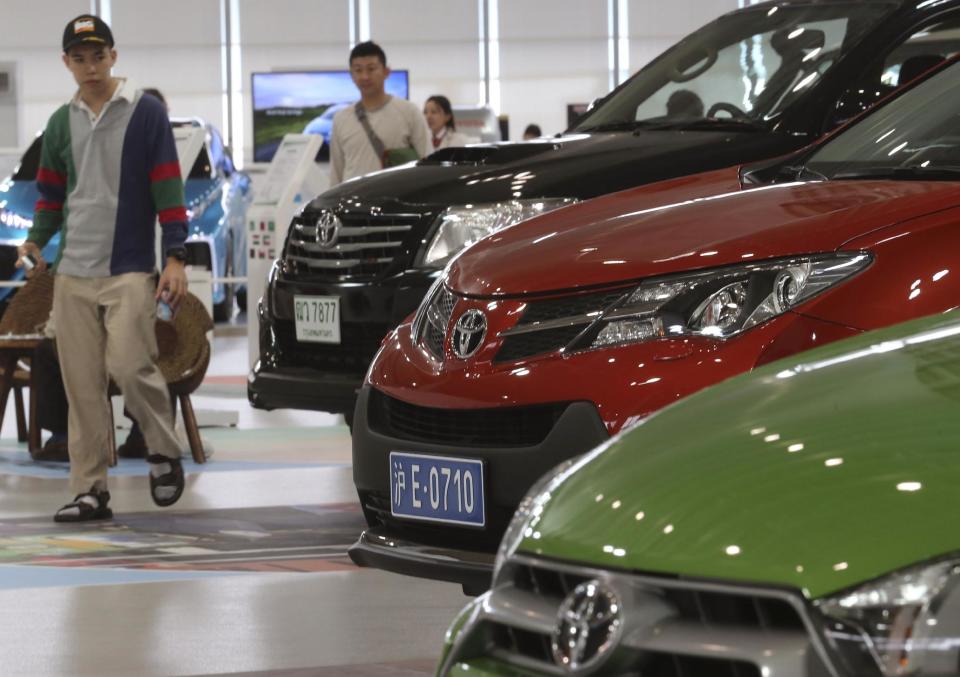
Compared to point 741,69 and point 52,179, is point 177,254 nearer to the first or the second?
point 52,179

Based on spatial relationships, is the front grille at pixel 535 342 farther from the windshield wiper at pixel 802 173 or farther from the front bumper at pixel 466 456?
the windshield wiper at pixel 802 173

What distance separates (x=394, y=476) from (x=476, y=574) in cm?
35

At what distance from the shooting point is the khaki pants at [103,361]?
6043 millimetres

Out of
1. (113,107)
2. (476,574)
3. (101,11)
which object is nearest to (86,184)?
(113,107)

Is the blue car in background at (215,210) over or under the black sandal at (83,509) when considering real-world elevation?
over

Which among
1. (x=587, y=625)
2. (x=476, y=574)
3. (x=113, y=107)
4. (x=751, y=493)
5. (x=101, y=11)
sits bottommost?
(x=476, y=574)

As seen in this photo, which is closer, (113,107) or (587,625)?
(587,625)

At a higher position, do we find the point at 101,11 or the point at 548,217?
the point at 101,11

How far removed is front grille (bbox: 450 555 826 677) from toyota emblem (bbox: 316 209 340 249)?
3903 mm

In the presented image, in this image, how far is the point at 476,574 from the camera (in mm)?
3365

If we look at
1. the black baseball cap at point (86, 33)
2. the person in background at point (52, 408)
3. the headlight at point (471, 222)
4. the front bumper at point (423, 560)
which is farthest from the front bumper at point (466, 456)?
the person in background at point (52, 408)

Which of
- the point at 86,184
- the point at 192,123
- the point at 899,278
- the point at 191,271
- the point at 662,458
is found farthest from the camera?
the point at 192,123

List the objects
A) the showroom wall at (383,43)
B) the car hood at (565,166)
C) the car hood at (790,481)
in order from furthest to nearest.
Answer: the showroom wall at (383,43)
the car hood at (565,166)
the car hood at (790,481)

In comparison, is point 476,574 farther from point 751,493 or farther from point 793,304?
point 751,493
